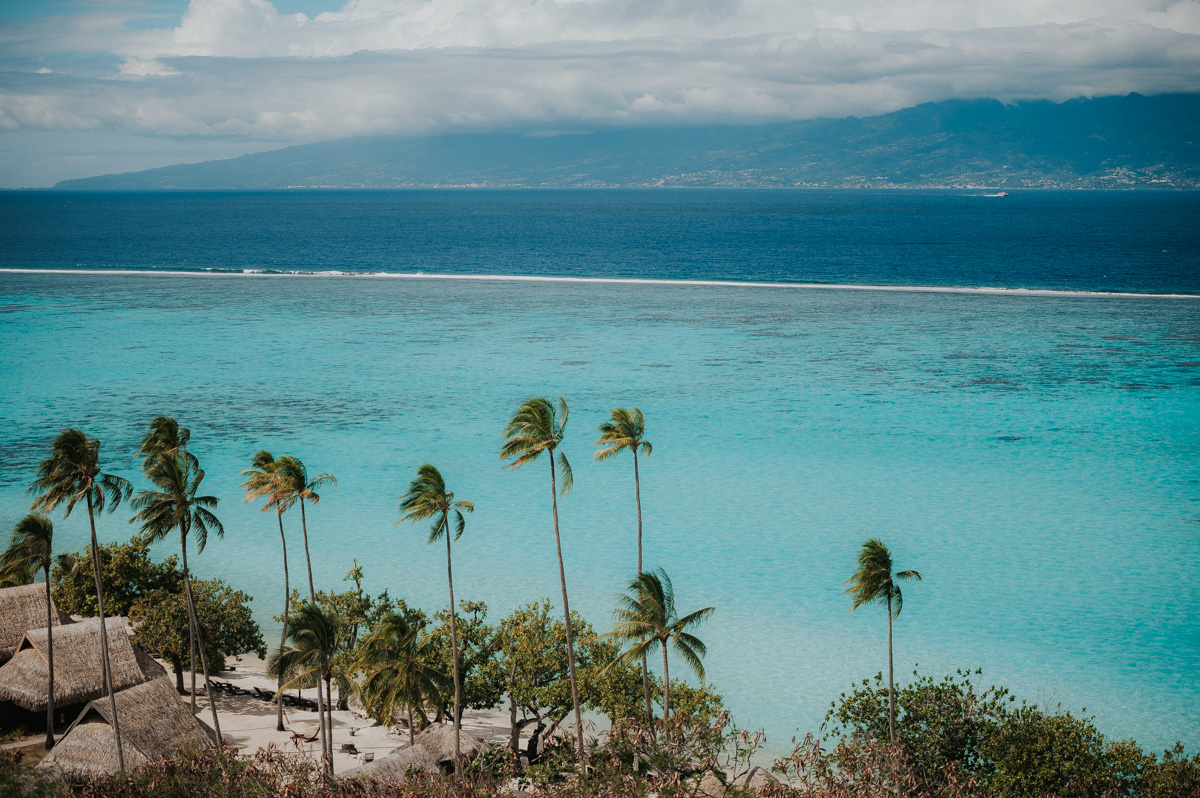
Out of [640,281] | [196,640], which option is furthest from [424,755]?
[640,281]

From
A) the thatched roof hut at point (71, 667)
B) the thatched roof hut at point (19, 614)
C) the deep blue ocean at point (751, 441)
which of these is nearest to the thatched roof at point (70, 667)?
Result: the thatched roof hut at point (71, 667)

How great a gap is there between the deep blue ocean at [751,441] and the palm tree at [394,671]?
10156 mm

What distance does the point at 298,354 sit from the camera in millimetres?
71750

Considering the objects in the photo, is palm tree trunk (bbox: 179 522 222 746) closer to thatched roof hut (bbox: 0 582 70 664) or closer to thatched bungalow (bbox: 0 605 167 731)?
thatched bungalow (bbox: 0 605 167 731)

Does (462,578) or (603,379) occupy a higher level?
(603,379)

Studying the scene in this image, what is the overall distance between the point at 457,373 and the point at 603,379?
1130cm

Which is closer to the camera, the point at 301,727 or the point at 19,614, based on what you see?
the point at 301,727

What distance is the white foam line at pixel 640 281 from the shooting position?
318 ft

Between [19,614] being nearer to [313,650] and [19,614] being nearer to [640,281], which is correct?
[313,650]

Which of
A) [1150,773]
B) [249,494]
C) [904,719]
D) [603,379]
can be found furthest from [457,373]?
[1150,773]

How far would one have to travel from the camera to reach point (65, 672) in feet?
84.3

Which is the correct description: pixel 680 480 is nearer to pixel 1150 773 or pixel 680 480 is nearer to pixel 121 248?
pixel 1150 773

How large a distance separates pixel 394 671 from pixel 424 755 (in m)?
2.17

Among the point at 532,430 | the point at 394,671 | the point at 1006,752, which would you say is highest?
the point at 532,430
